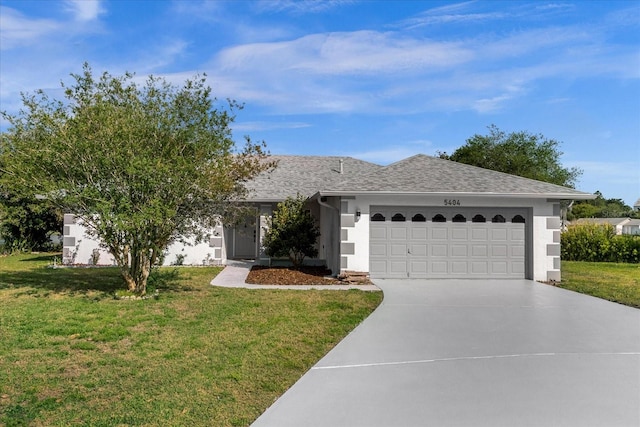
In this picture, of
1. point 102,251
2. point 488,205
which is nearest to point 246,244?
point 102,251

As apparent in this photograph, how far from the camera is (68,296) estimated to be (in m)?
10.4

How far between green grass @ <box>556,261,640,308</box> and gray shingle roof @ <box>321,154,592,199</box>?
2.61 m

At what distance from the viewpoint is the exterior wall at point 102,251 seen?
17141 mm

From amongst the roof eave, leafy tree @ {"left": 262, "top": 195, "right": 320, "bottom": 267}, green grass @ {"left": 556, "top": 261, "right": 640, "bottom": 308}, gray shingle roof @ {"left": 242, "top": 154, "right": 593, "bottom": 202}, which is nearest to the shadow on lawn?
leafy tree @ {"left": 262, "top": 195, "right": 320, "bottom": 267}

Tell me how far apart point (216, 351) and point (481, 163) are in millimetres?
37559

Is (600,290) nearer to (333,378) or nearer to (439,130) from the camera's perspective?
(333,378)

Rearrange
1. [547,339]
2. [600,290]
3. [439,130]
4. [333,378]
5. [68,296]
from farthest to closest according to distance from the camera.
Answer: [439,130] < [600,290] < [68,296] < [547,339] < [333,378]

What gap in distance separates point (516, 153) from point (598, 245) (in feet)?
70.7

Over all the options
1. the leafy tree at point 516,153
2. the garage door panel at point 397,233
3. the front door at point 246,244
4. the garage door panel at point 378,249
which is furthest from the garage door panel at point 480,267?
the leafy tree at point 516,153

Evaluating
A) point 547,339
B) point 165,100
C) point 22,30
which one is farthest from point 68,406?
point 22,30

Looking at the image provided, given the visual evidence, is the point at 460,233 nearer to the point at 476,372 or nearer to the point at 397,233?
the point at 397,233

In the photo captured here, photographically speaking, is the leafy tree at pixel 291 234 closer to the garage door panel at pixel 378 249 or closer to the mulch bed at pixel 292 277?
the mulch bed at pixel 292 277

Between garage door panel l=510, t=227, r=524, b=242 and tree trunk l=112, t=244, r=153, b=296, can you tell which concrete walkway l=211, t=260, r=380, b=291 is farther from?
garage door panel l=510, t=227, r=524, b=242

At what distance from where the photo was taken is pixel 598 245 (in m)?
21.6
